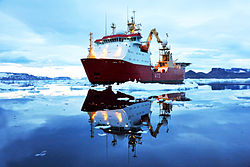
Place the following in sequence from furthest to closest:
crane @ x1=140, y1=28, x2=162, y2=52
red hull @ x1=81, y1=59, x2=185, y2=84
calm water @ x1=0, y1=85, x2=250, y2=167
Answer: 1. crane @ x1=140, y1=28, x2=162, y2=52
2. red hull @ x1=81, y1=59, x2=185, y2=84
3. calm water @ x1=0, y1=85, x2=250, y2=167

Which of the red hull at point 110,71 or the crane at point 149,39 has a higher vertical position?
the crane at point 149,39

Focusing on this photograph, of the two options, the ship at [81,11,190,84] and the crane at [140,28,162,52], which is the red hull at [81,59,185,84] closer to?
Answer: the ship at [81,11,190,84]

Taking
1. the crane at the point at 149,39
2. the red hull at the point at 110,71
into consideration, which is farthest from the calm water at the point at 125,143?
the crane at the point at 149,39

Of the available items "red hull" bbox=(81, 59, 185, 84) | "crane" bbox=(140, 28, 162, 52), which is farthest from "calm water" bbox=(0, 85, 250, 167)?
"crane" bbox=(140, 28, 162, 52)

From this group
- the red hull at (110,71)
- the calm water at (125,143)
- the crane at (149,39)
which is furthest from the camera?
the crane at (149,39)

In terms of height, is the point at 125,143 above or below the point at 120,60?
below

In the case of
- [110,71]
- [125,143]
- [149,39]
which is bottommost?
[125,143]

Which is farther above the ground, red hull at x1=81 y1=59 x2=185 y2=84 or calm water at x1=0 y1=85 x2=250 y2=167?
red hull at x1=81 y1=59 x2=185 y2=84

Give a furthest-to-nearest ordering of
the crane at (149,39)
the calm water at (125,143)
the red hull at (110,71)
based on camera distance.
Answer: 1. the crane at (149,39)
2. the red hull at (110,71)
3. the calm water at (125,143)

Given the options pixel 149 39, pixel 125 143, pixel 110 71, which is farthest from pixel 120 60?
pixel 125 143

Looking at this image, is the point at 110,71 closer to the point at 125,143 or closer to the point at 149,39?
the point at 149,39

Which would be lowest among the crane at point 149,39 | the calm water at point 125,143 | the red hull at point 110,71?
the calm water at point 125,143

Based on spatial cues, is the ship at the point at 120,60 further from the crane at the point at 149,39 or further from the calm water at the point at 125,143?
the calm water at the point at 125,143

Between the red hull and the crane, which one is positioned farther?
the crane
